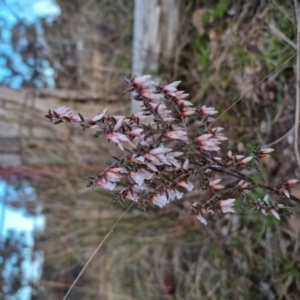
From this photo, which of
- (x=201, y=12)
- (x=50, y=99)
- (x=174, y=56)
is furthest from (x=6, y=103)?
(x=201, y=12)

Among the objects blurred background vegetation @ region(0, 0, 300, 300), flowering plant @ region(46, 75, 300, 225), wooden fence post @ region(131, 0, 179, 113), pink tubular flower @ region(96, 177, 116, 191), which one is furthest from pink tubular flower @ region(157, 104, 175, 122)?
wooden fence post @ region(131, 0, 179, 113)

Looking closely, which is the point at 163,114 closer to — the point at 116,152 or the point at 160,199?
the point at 160,199

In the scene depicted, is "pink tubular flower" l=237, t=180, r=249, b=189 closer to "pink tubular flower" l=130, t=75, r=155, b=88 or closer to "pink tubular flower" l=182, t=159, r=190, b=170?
"pink tubular flower" l=182, t=159, r=190, b=170

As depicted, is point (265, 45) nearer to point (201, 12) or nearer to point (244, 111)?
point (244, 111)

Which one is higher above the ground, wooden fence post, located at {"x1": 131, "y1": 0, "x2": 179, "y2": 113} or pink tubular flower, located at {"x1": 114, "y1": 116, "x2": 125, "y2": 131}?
wooden fence post, located at {"x1": 131, "y1": 0, "x2": 179, "y2": 113}

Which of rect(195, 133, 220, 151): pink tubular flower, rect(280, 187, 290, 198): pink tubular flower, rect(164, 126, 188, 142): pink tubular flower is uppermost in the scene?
rect(164, 126, 188, 142): pink tubular flower

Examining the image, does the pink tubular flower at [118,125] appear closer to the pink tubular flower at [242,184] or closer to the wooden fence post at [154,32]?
the pink tubular flower at [242,184]

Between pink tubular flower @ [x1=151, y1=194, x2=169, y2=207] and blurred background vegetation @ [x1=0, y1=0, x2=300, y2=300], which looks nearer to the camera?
pink tubular flower @ [x1=151, y1=194, x2=169, y2=207]

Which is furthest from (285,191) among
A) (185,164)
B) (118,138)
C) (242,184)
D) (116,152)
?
(116,152)
